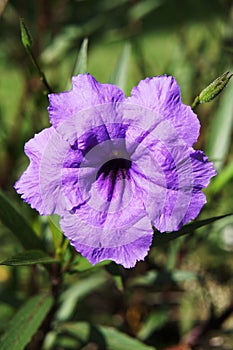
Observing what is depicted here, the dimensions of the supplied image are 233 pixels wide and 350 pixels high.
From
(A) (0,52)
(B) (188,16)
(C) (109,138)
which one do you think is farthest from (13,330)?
(B) (188,16)

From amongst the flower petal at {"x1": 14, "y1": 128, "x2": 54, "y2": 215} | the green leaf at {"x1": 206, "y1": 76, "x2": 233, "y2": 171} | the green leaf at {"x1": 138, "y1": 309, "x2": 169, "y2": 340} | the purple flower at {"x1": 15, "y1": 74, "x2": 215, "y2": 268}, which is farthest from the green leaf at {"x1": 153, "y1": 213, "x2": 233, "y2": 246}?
the green leaf at {"x1": 138, "y1": 309, "x2": 169, "y2": 340}

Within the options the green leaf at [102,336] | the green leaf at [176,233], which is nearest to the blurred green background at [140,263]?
the green leaf at [102,336]

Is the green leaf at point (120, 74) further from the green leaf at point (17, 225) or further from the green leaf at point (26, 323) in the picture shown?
the green leaf at point (26, 323)

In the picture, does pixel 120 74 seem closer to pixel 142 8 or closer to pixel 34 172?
pixel 34 172

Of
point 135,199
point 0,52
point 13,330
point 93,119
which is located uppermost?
point 0,52

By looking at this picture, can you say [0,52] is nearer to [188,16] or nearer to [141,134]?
[141,134]

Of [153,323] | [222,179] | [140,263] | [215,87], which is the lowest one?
[153,323]

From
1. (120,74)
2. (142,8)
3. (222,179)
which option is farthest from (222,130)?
(142,8)
